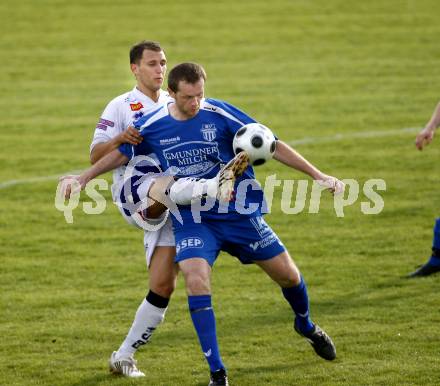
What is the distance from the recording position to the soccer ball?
731 cm

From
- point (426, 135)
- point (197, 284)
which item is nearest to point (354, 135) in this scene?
point (426, 135)

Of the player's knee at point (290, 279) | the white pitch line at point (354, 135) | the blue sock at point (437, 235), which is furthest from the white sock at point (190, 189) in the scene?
the white pitch line at point (354, 135)

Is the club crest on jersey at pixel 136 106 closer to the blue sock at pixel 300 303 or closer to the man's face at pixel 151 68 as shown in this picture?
the man's face at pixel 151 68

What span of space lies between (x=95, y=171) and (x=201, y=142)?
32.1 inches

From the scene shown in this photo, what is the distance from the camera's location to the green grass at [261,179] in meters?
8.35

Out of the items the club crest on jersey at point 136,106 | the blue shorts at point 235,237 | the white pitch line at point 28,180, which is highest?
the club crest on jersey at point 136,106

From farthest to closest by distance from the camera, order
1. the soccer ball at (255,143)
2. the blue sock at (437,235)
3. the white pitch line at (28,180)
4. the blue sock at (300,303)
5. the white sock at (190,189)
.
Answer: the white pitch line at (28,180) → the blue sock at (437,235) → the blue sock at (300,303) → the white sock at (190,189) → the soccer ball at (255,143)

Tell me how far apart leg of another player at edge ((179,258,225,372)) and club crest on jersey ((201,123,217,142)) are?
3.00ft

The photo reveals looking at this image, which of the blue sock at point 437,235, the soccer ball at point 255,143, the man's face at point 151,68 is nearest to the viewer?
the soccer ball at point 255,143

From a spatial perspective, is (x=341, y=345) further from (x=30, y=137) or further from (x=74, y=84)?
(x=74, y=84)

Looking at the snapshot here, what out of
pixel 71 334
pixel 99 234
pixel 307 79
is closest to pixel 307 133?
pixel 307 79

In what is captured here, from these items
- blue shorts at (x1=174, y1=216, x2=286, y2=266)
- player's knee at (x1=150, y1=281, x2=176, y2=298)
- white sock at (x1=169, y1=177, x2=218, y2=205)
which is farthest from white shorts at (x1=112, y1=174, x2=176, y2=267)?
white sock at (x1=169, y1=177, x2=218, y2=205)

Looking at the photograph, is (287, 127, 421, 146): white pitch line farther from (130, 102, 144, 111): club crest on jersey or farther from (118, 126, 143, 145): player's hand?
(118, 126, 143, 145): player's hand

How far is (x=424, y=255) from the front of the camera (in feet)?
36.2
